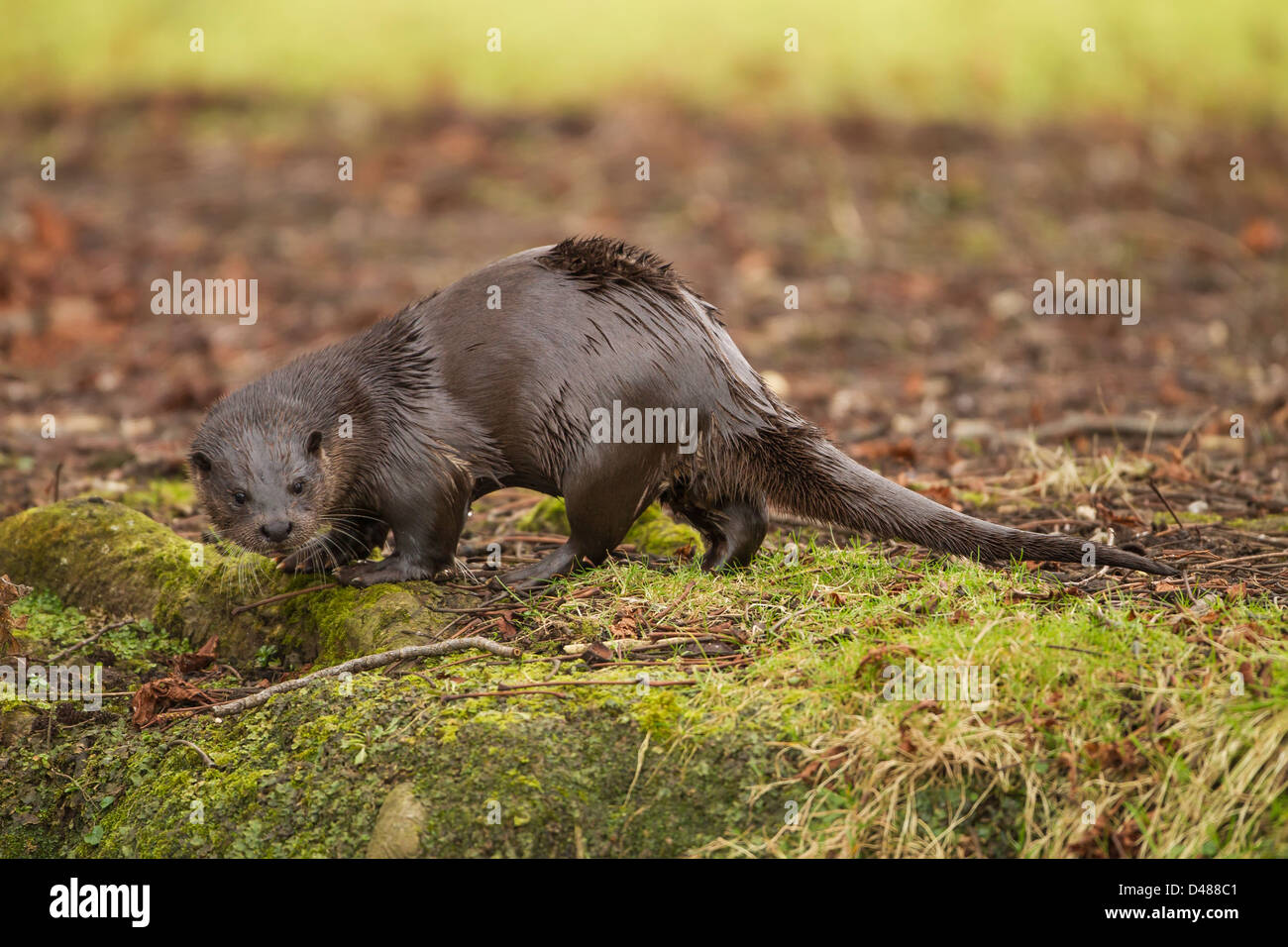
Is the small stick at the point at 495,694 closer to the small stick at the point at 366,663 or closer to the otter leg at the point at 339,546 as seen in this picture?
the small stick at the point at 366,663

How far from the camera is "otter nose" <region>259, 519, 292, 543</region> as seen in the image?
4156 mm

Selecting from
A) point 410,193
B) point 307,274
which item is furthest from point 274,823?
point 410,193

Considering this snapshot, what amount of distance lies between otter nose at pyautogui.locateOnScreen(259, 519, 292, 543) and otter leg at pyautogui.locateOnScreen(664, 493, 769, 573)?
1280 mm

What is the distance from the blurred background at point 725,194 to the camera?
7781mm

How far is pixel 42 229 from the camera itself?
10461 millimetres

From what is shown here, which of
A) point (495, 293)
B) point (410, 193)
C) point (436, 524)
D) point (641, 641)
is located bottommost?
point (641, 641)

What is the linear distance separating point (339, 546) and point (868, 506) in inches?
72.6

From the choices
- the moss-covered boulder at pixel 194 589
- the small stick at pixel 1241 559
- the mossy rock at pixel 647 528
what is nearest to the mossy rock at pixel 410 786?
the moss-covered boulder at pixel 194 589

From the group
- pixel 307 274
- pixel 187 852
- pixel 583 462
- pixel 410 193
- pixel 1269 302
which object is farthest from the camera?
pixel 410 193

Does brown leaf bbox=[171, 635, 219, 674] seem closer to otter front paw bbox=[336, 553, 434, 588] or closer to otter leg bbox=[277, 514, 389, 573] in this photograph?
otter leg bbox=[277, 514, 389, 573]

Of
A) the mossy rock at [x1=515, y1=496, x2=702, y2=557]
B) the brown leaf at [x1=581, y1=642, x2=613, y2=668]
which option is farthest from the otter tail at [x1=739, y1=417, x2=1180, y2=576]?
the brown leaf at [x1=581, y1=642, x2=613, y2=668]

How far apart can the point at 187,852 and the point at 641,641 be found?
1.38 m

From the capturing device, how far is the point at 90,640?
14.9 feet
